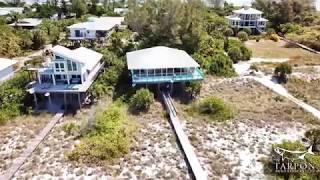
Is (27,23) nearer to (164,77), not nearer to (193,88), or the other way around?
(164,77)

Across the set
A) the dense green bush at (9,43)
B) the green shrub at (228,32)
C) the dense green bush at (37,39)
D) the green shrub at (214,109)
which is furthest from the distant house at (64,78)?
the green shrub at (228,32)

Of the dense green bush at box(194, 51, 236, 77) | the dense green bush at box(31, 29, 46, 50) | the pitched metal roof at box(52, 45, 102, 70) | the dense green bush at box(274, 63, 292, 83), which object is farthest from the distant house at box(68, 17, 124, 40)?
the dense green bush at box(274, 63, 292, 83)

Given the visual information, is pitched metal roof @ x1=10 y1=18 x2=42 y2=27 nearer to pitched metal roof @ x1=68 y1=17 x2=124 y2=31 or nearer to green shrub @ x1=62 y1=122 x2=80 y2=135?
pitched metal roof @ x1=68 y1=17 x2=124 y2=31

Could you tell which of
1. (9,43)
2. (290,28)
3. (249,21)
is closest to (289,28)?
(290,28)

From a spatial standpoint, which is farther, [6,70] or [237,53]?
[237,53]

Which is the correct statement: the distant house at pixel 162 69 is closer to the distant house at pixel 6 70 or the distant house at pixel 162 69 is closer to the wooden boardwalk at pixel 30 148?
the wooden boardwalk at pixel 30 148

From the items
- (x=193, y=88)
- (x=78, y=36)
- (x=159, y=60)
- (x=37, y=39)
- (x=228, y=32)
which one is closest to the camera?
(x=193, y=88)
